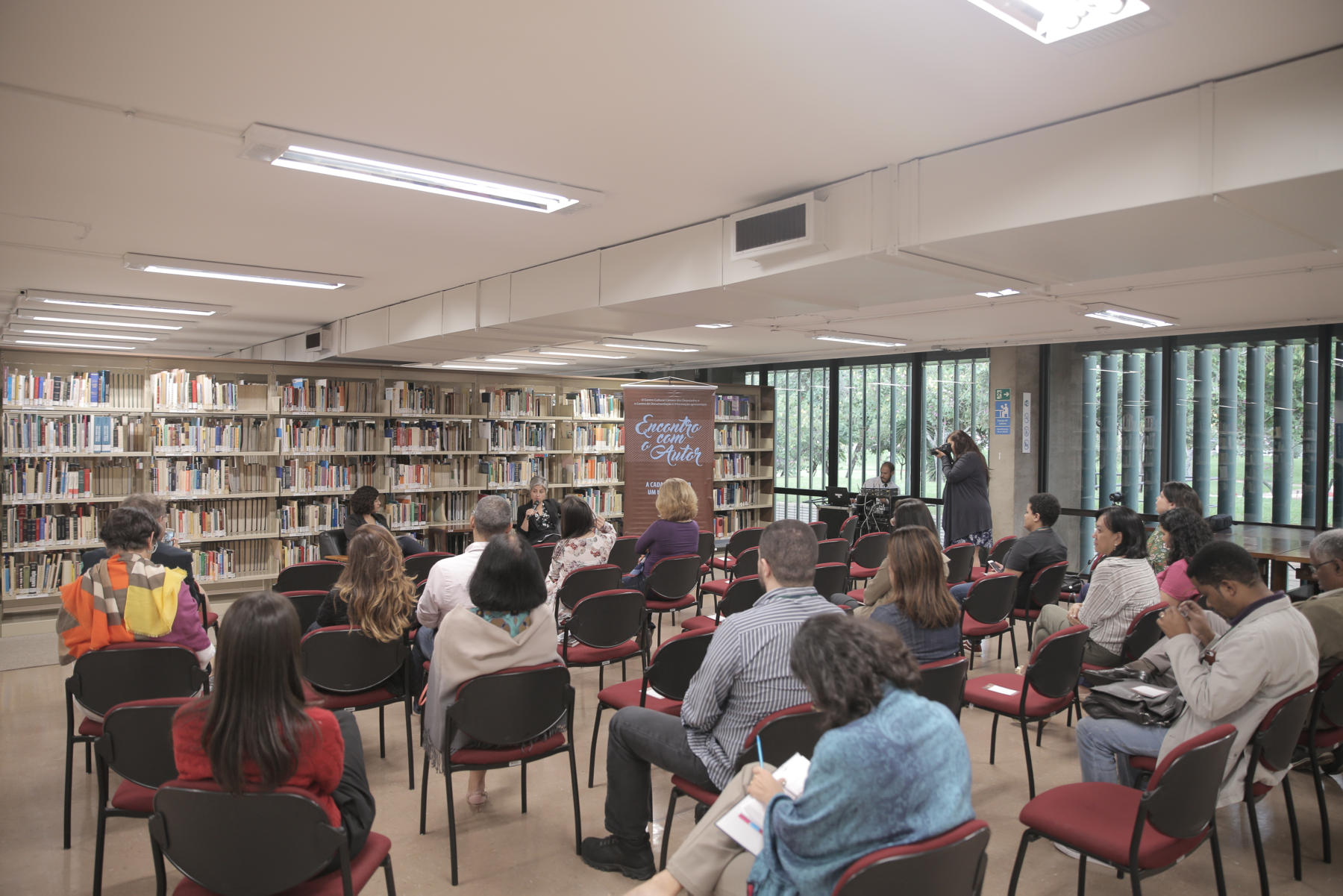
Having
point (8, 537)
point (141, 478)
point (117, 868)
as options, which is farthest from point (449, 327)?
point (117, 868)

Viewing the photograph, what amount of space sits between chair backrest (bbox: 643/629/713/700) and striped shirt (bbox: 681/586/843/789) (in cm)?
72

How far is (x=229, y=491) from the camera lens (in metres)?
7.23

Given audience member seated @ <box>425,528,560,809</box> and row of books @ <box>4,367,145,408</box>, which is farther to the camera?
row of books @ <box>4,367,145,408</box>

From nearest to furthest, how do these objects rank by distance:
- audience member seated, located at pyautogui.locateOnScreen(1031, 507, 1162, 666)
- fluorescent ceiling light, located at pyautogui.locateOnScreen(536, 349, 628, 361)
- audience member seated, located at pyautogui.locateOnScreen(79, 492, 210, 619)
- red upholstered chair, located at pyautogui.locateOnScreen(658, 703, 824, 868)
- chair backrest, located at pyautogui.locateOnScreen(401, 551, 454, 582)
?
red upholstered chair, located at pyautogui.locateOnScreen(658, 703, 824, 868), audience member seated, located at pyautogui.locateOnScreen(1031, 507, 1162, 666), audience member seated, located at pyautogui.locateOnScreen(79, 492, 210, 619), chair backrest, located at pyautogui.locateOnScreen(401, 551, 454, 582), fluorescent ceiling light, located at pyautogui.locateOnScreen(536, 349, 628, 361)

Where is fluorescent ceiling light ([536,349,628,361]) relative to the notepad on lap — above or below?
above

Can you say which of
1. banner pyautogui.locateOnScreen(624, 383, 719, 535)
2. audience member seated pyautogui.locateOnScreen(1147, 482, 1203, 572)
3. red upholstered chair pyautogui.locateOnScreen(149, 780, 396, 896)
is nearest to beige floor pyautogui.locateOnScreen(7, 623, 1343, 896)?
red upholstered chair pyautogui.locateOnScreen(149, 780, 396, 896)

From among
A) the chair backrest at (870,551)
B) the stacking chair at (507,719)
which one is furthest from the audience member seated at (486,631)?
the chair backrest at (870,551)

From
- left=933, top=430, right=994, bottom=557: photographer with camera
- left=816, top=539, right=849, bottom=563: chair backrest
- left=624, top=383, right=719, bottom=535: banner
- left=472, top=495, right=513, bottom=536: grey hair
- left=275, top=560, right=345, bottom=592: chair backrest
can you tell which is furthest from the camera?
left=624, top=383, right=719, bottom=535: banner

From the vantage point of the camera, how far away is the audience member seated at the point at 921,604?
337cm

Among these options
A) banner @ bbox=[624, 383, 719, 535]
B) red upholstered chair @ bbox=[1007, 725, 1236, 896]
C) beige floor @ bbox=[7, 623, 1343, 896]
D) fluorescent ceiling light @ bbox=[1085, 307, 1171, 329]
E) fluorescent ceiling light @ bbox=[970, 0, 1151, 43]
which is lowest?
beige floor @ bbox=[7, 623, 1343, 896]

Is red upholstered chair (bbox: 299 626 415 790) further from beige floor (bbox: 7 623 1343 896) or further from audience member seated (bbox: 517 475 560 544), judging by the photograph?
audience member seated (bbox: 517 475 560 544)

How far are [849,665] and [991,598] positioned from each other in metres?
3.50

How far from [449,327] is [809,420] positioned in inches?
265

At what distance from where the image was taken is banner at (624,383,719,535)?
28.6 ft
